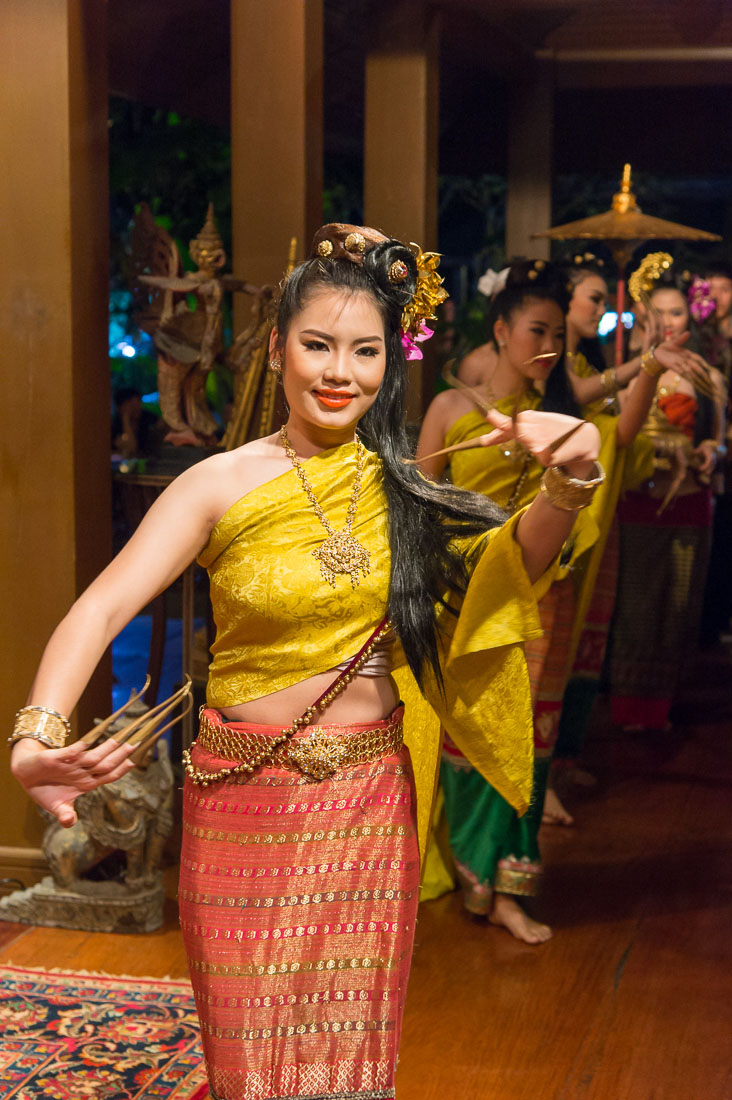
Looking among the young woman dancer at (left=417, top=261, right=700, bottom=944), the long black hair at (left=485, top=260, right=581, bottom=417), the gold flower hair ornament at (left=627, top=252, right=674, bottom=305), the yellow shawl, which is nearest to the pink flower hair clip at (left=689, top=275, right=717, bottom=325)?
the yellow shawl

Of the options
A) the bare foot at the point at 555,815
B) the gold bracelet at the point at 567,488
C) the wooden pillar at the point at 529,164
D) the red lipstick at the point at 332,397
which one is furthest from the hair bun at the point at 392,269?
the wooden pillar at the point at 529,164

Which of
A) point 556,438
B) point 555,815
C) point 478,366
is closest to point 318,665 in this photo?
point 556,438

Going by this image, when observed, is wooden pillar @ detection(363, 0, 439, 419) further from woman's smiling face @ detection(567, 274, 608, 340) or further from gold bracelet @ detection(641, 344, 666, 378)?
gold bracelet @ detection(641, 344, 666, 378)

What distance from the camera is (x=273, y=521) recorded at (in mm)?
2010

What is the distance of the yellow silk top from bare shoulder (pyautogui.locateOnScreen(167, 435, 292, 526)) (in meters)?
0.02

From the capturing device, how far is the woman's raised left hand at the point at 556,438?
5.82ft

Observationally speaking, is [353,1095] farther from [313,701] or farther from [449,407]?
[449,407]

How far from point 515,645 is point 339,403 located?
452mm

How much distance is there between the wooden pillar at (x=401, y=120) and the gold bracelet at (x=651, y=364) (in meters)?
1.55

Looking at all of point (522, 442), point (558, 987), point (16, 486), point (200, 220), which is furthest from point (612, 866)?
point (200, 220)

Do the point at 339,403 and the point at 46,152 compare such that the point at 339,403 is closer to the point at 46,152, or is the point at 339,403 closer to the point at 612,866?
the point at 46,152

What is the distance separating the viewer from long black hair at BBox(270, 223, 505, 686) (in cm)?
204

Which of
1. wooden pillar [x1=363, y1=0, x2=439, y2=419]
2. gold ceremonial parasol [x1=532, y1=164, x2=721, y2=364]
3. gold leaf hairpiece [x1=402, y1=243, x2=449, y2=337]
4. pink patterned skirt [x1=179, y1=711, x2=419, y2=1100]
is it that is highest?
wooden pillar [x1=363, y1=0, x2=439, y2=419]

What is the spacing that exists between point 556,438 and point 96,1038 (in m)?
1.89
